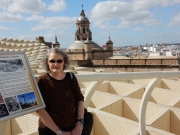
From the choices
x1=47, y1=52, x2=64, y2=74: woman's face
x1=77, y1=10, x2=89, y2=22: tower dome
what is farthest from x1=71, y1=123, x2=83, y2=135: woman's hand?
x1=77, y1=10, x2=89, y2=22: tower dome

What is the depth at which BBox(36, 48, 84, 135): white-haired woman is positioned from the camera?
5.95 feet

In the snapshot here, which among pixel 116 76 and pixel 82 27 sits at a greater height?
pixel 82 27

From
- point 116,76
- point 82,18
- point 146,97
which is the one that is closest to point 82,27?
point 82,18

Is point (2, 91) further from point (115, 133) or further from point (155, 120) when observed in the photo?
point (155, 120)

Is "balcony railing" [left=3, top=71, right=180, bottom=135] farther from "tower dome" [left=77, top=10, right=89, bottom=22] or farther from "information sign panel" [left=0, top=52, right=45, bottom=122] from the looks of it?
"tower dome" [left=77, top=10, right=89, bottom=22]

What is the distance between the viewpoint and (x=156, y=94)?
6883 mm

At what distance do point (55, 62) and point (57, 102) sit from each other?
44cm

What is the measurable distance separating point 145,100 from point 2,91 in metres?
2.13

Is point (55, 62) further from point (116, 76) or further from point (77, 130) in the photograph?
point (116, 76)

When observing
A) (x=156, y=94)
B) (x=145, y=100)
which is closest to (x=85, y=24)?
(x=156, y=94)

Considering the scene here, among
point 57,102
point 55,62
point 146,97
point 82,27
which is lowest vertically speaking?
point 146,97

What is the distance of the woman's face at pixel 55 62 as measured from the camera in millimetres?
1936

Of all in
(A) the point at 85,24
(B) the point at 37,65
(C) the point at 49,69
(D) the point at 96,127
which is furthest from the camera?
(A) the point at 85,24

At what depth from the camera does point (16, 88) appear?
1.57 meters
